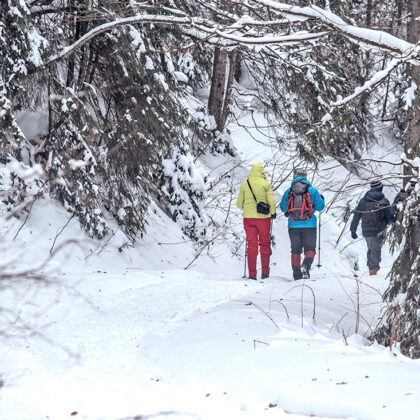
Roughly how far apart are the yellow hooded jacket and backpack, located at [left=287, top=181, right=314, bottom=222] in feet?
1.09

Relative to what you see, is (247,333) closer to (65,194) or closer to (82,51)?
(65,194)

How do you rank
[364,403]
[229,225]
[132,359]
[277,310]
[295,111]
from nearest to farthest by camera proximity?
[364,403]
[132,359]
[277,310]
[295,111]
[229,225]

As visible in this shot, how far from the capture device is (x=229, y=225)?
1444 centimetres

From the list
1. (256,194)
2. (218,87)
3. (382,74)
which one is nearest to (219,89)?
(218,87)

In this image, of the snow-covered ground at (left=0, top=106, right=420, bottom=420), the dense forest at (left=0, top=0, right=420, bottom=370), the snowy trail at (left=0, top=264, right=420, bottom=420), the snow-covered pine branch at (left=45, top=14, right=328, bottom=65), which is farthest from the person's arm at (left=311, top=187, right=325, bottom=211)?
the snow-covered pine branch at (left=45, top=14, right=328, bottom=65)

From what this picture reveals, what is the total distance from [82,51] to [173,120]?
1.78 m

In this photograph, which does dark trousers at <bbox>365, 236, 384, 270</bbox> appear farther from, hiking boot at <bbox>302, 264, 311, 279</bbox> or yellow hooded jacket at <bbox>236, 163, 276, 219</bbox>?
yellow hooded jacket at <bbox>236, 163, 276, 219</bbox>

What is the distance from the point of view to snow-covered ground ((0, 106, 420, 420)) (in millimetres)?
3576

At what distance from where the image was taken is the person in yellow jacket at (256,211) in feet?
30.9

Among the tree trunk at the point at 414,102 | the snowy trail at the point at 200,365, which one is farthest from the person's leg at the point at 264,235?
the tree trunk at the point at 414,102

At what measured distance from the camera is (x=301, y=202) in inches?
366

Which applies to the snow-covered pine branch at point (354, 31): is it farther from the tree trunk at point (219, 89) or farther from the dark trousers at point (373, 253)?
the tree trunk at point (219, 89)

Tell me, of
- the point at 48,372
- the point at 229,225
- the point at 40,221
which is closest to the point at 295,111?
the point at 229,225

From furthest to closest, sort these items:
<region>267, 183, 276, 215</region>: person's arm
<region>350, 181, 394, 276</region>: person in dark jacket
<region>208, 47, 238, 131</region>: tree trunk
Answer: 1. <region>208, 47, 238, 131</region>: tree trunk
2. <region>350, 181, 394, 276</region>: person in dark jacket
3. <region>267, 183, 276, 215</region>: person's arm
